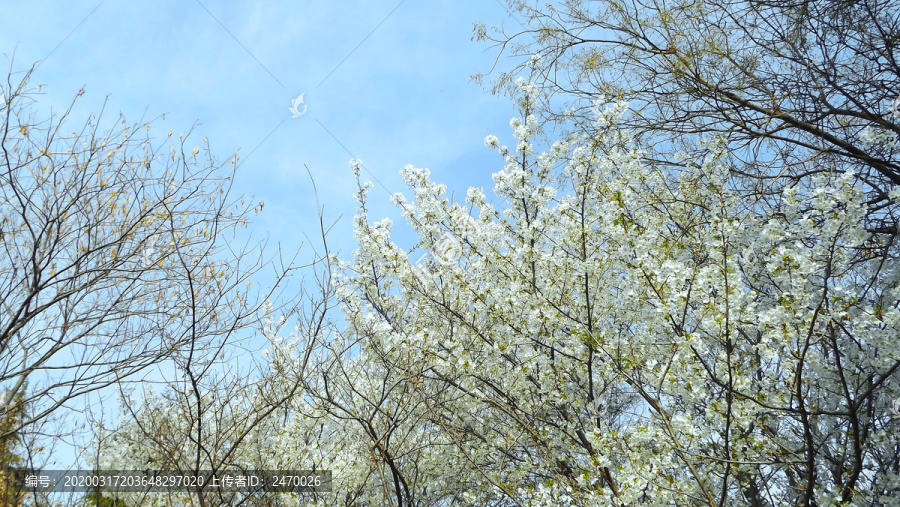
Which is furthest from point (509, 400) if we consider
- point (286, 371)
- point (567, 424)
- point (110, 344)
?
point (110, 344)

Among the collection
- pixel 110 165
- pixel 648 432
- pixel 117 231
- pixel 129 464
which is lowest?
pixel 648 432

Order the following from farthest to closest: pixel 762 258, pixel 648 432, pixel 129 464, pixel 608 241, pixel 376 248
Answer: pixel 129 464
pixel 376 248
pixel 608 241
pixel 762 258
pixel 648 432

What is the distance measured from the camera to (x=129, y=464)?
18.9 ft

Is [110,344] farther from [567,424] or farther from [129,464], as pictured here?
[567,424]

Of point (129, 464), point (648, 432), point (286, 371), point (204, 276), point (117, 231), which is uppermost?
point (117, 231)

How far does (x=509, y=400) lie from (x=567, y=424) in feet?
1.57

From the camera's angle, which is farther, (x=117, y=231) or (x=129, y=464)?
(x=129, y=464)

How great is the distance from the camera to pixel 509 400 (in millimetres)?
4414

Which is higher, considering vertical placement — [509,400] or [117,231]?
[117,231]

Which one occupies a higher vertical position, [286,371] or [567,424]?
[286,371]

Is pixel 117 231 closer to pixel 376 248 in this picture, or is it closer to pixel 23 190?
pixel 23 190

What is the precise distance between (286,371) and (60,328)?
6.02ft

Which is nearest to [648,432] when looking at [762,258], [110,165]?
[762,258]

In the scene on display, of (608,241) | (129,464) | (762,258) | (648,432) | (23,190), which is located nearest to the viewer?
(648,432)
